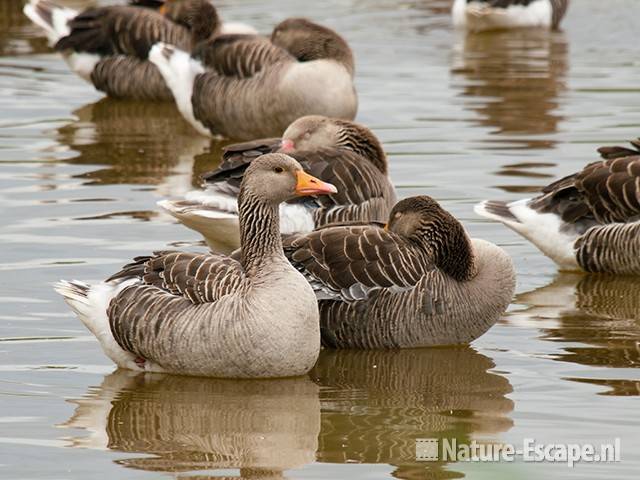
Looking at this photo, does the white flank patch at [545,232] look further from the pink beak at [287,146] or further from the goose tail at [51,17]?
the goose tail at [51,17]

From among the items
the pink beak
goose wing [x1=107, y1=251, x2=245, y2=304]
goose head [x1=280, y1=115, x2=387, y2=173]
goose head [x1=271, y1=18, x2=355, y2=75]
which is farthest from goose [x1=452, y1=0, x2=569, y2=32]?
goose wing [x1=107, y1=251, x2=245, y2=304]

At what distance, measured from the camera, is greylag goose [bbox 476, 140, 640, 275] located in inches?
440

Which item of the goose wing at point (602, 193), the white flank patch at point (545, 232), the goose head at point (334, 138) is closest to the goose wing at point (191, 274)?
the goose head at point (334, 138)

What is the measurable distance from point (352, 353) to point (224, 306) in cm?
127

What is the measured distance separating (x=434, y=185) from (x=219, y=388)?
5.38m

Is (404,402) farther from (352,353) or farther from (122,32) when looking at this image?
(122,32)

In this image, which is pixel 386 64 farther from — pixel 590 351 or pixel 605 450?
pixel 605 450

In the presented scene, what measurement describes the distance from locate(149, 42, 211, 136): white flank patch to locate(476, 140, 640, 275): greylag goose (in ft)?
17.6

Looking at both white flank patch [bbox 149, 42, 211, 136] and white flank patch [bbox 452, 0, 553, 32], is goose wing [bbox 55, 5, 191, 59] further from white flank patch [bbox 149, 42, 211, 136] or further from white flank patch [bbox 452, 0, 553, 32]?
white flank patch [bbox 452, 0, 553, 32]

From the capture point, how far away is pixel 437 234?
955cm

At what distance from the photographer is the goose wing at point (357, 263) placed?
30.9ft

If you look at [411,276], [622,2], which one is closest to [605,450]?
[411,276]

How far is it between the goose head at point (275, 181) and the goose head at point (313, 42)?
6.26 metres

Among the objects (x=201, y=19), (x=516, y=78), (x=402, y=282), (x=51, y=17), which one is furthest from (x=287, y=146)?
(x=51, y=17)
